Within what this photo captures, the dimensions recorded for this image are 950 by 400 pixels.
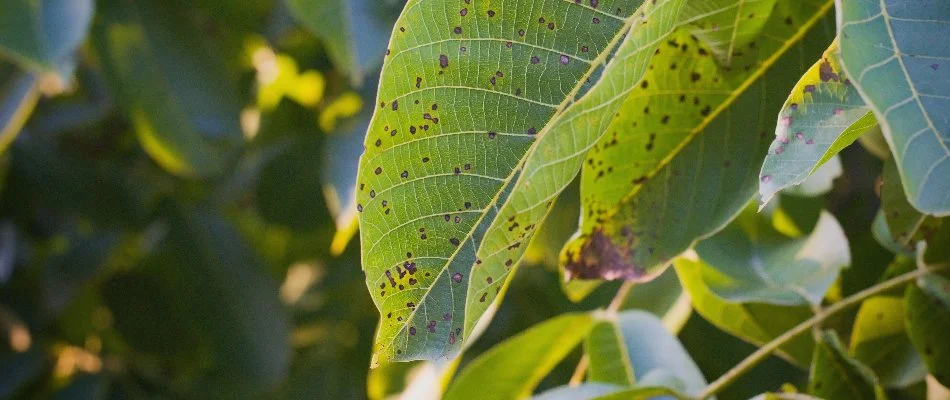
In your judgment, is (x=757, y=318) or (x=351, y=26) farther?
(x=351, y=26)

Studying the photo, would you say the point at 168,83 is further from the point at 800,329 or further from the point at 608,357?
the point at 800,329

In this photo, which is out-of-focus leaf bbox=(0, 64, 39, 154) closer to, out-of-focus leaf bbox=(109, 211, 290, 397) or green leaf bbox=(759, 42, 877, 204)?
out-of-focus leaf bbox=(109, 211, 290, 397)

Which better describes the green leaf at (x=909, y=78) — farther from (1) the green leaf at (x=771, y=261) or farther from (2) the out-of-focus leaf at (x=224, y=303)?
(2) the out-of-focus leaf at (x=224, y=303)

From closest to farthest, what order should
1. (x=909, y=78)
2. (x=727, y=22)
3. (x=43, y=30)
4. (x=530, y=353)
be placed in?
1. (x=909, y=78)
2. (x=727, y=22)
3. (x=530, y=353)
4. (x=43, y=30)

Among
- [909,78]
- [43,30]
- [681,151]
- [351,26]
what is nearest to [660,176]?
[681,151]

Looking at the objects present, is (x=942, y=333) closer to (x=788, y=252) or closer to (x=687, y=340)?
(x=788, y=252)

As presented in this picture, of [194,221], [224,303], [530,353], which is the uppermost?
[530,353]
